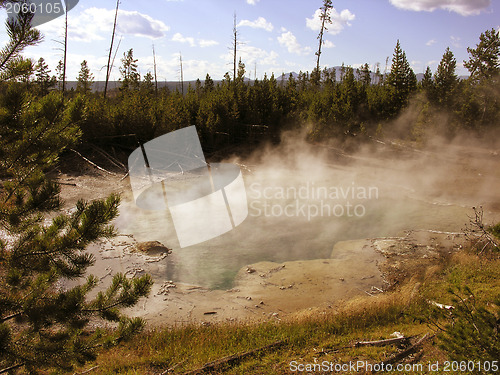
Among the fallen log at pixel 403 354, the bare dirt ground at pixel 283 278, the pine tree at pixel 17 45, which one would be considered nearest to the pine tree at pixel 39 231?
the pine tree at pixel 17 45

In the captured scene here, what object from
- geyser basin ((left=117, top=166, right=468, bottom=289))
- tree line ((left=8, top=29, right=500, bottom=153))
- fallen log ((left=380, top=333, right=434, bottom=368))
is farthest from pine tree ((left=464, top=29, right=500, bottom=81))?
fallen log ((left=380, top=333, right=434, bottom=368))

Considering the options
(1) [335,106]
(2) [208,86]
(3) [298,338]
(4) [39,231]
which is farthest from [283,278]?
(2) [208,86]

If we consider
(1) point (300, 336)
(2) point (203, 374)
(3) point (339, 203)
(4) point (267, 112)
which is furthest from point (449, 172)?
(2) point (203, 374)

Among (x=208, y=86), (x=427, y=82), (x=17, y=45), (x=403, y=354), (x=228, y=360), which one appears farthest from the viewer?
(x=208, y=86)

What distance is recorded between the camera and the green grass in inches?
261

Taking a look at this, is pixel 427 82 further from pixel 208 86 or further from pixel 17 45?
pixel 17 45

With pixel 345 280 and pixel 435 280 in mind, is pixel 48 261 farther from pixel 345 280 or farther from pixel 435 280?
pixel 435 280

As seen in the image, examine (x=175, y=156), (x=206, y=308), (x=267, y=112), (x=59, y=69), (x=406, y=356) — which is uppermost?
(x=59, y=69)

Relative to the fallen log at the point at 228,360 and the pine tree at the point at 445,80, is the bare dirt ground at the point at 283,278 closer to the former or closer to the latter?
the fallen log at the point at 228,360

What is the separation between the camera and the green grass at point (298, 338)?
6629 mm

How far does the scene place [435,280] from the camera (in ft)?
33.3

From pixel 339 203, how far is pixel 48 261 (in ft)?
50.0

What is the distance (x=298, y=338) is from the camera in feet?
24.7

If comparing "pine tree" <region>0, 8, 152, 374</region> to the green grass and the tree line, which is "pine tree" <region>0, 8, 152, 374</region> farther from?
the tree line
